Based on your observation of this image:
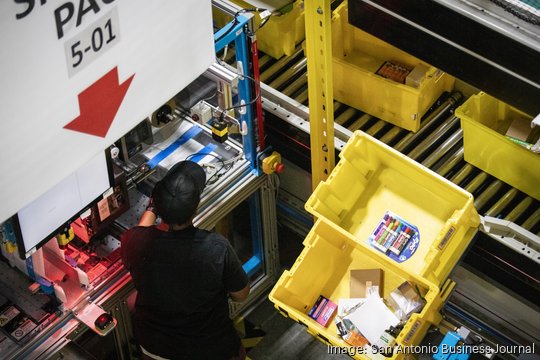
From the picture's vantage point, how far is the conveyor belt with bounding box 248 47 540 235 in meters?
6.24

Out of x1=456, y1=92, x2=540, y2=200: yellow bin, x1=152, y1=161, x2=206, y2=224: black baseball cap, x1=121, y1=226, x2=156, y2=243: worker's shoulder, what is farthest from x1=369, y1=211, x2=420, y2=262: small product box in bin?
x1=121, y1=226, x2=156, y2=243: worker's shoulder

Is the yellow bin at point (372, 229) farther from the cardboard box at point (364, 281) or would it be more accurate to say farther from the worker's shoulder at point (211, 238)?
the worker's shoulder at point (211, 238)

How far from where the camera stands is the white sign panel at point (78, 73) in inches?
143

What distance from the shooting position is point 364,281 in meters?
6.04

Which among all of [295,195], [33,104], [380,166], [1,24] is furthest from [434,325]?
[1,24]

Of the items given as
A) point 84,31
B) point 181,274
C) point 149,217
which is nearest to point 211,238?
point 181,274

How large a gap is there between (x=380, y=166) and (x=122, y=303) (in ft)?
6.16

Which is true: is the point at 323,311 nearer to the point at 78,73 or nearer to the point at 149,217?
the point at 149,217

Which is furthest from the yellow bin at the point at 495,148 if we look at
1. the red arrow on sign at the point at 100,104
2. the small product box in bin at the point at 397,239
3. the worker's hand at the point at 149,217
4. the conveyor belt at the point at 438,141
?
the red arrow on sign at the point at 100,104

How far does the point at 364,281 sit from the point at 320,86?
→ 1293 millimetres

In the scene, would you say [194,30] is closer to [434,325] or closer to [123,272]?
[123,272]

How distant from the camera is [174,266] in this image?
17.4 feet

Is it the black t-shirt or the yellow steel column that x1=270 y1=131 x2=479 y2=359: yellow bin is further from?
the black t-shirt

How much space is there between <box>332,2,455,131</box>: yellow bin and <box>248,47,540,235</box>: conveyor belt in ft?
0.26
